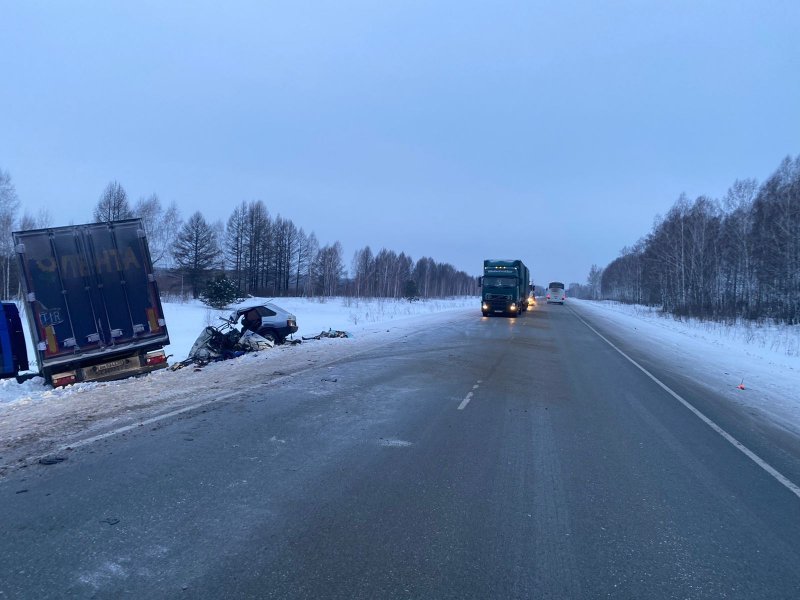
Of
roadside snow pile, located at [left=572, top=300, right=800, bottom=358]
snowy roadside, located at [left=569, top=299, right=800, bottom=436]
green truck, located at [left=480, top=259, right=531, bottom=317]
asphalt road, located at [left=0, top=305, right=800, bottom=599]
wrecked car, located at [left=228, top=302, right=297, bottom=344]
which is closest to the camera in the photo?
asphalt road, located at [left=0, top=305, right=800, bottom=599]

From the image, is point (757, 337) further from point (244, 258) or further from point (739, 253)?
point (244, 258)

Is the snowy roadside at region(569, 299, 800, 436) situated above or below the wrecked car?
below

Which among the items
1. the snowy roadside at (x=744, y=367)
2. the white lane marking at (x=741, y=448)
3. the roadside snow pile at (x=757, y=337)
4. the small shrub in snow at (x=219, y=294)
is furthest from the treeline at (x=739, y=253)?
the small shrub in snow at (x=219, y=294)

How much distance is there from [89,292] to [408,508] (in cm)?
916

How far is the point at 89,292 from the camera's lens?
10.9 m

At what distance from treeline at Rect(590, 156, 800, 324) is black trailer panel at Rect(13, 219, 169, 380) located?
4162cm

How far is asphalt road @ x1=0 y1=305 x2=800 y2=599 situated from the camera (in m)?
3.56

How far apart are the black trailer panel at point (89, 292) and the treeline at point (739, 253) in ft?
137

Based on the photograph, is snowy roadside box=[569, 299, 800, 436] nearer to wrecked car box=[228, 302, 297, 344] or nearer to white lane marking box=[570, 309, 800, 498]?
white lane marking box=[570, 309, 800, 498]

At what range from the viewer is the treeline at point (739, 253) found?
1547 inches

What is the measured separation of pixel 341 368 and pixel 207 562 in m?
9.32

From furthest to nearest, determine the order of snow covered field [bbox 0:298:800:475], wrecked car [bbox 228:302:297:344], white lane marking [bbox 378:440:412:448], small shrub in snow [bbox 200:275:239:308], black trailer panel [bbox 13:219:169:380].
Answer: small shrub in snow [bbox 200:275:239:308] < wrecked car [bbox 228:302:297:344] < black trailer panel [bbox 13:219:169:380] < snow covered field [bbox 0:298:800:475] < white lane marking [bbox 378:440:412:448]

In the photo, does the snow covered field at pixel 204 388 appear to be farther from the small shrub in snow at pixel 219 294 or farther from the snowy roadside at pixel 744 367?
the small shrub in snow at pixel 219 294

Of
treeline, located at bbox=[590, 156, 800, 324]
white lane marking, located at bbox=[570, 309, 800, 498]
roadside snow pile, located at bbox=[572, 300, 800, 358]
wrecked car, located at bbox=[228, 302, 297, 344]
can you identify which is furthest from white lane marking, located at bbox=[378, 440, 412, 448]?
treeline, located at bbox=[590, 156, 800, 324]
